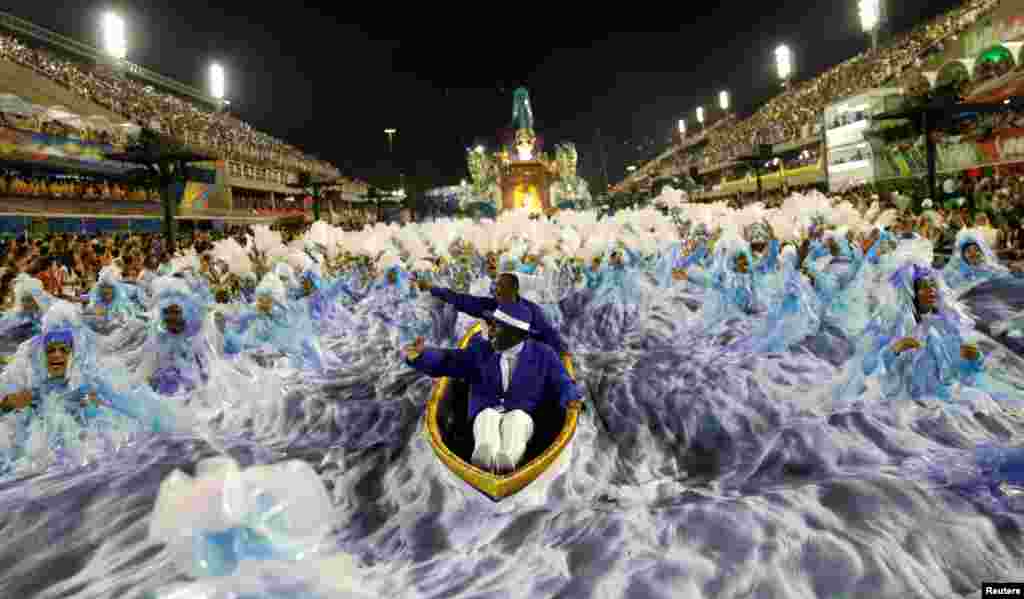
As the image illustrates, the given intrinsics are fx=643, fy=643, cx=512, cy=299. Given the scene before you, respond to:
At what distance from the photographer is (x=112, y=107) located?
34.3m

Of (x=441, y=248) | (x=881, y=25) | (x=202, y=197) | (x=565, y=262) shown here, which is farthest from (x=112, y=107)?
(x=881, y=25)

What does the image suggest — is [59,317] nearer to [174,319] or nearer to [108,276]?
[174,319]

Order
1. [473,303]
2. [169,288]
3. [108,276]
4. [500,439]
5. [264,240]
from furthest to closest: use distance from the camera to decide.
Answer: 1. [264,240]
2. [108,276]
3. [169,288]
4. [473,303]
5. [500,439]

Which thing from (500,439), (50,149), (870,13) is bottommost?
(500,439)

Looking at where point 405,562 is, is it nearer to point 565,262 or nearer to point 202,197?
point 565,262

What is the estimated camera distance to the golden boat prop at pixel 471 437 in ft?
16.2

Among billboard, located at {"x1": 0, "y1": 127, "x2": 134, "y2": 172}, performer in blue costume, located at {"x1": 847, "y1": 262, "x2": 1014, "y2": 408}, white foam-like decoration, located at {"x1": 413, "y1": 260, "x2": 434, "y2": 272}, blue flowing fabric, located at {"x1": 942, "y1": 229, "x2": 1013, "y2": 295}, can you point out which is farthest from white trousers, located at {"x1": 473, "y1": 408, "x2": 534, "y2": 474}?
billboard, located at {"x1": 0, "y1": 127, "x2": 134, "y2": 172}

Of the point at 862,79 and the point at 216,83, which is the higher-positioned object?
the point at 216,83

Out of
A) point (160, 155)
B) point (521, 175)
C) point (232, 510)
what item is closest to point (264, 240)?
point (160, 155)

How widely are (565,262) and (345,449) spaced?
841 centimetres

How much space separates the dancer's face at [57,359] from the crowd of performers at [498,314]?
0.02 meters

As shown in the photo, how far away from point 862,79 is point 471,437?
153ft

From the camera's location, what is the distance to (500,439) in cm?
538

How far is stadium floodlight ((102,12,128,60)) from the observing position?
52375 millimetres
